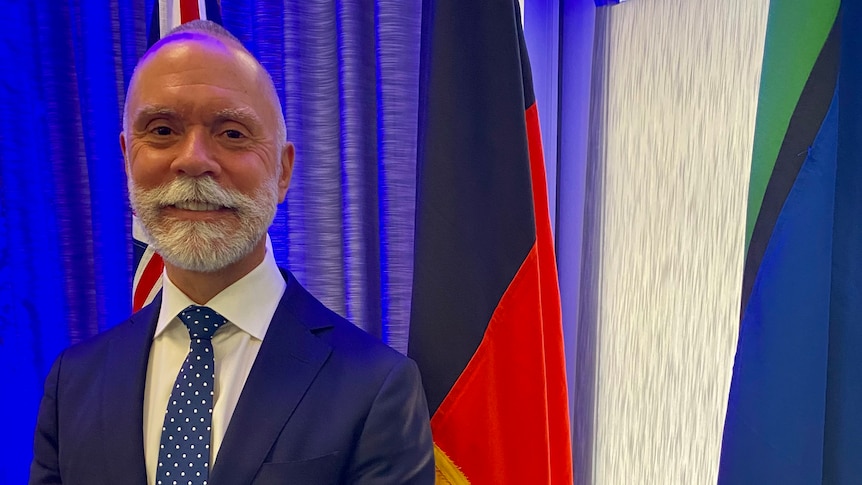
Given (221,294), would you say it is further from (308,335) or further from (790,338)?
(790,338)

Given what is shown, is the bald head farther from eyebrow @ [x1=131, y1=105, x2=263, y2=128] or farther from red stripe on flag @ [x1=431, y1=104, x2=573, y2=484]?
red stripe on flag @ [x1=431, y1=104, x2=573, y2=484]

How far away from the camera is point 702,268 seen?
4.35 ft

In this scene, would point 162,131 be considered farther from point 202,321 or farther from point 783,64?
point 783,64

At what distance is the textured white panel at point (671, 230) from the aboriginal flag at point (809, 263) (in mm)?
192

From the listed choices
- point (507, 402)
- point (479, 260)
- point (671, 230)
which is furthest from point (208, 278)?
point (671, 230)

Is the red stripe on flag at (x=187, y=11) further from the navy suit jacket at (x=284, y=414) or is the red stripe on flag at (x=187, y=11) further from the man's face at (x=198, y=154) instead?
the navy suit jacket at (x=284, y=414)

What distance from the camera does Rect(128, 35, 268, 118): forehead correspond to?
96cm

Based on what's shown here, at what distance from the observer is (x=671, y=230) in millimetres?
1376

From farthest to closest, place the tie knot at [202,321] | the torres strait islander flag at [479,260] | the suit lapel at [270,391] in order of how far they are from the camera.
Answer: the torres strait islander flag at [479,260]
the tie knot at [202,321]
the suit lapel at [270,391]

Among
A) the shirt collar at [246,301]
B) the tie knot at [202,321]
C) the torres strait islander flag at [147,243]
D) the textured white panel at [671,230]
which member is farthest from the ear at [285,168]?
the textured white panel at [671,230]

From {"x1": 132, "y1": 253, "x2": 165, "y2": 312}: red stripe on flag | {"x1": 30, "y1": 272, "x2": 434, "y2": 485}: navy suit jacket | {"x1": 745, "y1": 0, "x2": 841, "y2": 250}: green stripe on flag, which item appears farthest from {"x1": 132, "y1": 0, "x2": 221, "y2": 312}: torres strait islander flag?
{"x1": 745, "y1": 0, "x2": 841, "y2": 250}: green stripe on flag

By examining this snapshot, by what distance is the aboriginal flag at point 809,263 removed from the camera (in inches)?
39.4

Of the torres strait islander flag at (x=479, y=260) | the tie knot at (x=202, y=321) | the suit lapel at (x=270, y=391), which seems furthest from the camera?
the torres strait islander flag at (x=479, y=260)

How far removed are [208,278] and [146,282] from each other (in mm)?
350
